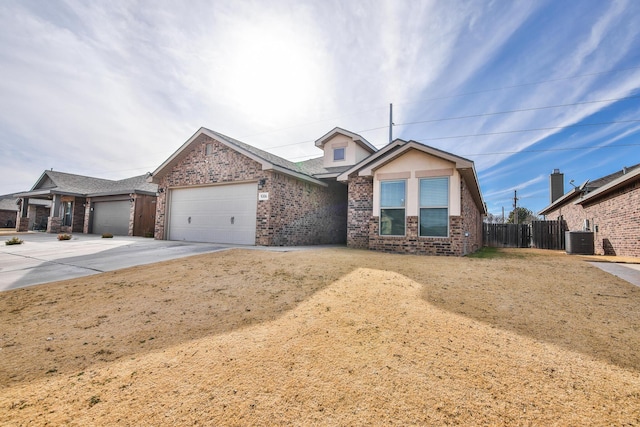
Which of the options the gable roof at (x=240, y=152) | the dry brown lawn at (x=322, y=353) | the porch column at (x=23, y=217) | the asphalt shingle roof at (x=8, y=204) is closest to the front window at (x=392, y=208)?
the gable roof at (x=240, y=152)

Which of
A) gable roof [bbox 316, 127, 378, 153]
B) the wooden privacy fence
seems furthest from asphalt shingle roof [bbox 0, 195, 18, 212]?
the wooden privacy fence

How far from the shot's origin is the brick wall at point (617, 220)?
9.52 meters

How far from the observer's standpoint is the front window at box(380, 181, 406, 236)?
9.58 metres

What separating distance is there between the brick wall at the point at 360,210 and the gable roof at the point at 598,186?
873 cm

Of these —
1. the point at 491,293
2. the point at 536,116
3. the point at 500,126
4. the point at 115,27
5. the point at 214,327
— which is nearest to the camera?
the point at 214,327

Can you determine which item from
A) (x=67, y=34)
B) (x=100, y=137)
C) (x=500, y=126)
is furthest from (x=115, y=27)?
(x=500, y=126)

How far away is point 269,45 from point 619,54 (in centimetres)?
1562

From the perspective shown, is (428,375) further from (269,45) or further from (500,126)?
(500,126)

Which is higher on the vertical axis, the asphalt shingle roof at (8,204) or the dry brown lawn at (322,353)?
the asphalt shingle roof at (8,204)

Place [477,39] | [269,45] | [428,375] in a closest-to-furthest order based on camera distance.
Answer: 1. [428,375]
2. [269,45]
3. [477,39]

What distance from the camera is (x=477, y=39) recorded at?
1016 cm

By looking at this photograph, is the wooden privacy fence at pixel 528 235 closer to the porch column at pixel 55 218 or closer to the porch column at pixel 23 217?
the porch column at pixel 55 218

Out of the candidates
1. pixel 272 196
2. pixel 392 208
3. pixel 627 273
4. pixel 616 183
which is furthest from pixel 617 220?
pixel 272 196

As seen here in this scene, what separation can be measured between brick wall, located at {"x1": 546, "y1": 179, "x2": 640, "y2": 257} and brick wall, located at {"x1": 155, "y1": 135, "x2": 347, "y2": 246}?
11743 mm
